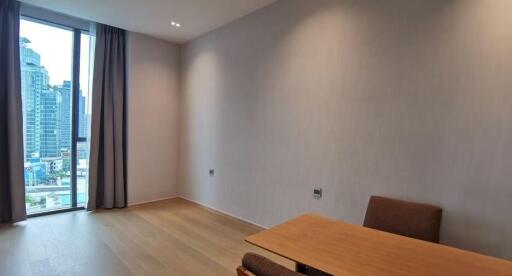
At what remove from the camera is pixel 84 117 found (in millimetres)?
4305

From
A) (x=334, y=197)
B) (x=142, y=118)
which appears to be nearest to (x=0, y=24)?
(x=142, y=118)

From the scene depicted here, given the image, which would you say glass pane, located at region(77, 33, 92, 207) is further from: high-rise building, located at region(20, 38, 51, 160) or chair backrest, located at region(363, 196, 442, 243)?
chair backrest, located at region(363, 196, 442, 243)

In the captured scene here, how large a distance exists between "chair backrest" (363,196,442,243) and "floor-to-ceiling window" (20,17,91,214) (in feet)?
13.6

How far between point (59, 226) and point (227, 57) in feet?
10.4

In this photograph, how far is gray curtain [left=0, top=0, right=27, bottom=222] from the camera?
348cm

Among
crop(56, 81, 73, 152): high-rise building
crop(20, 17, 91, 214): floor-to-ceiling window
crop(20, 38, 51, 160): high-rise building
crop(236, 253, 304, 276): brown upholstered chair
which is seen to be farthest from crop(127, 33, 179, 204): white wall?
crop(236, 253, 304, 276): brown upholstered chair

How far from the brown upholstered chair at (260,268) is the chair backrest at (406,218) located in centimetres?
127

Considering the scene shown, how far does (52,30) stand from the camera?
4027mm

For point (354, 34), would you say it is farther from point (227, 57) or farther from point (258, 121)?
point (227, 57)

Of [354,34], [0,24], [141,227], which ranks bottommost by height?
[141,227]

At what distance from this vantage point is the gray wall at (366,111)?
6.56 ft

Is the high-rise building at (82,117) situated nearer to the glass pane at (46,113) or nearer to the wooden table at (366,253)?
the glass pane at (46,113)

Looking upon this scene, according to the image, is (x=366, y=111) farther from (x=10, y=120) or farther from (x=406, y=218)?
(x=10, y=120)

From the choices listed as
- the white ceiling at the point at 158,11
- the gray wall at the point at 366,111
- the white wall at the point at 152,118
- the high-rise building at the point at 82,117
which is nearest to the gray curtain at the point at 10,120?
the white ceiling at the point at 158,11
